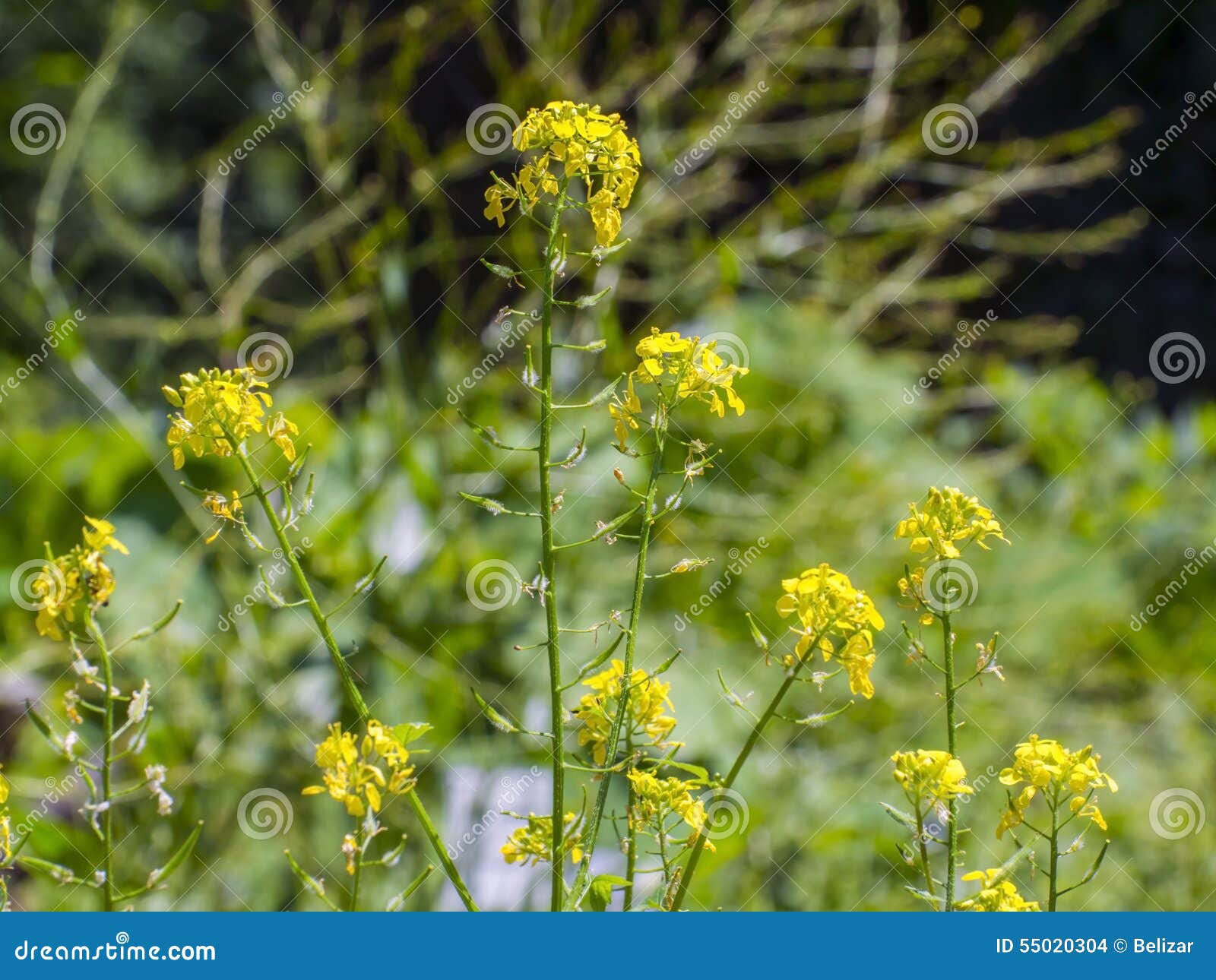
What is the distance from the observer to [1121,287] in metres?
4.52

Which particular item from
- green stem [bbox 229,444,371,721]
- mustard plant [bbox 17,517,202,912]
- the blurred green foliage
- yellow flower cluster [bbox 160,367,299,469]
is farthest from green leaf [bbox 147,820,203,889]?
the blurred green foliage

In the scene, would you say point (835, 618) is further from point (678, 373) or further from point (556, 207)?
point (556, 207)

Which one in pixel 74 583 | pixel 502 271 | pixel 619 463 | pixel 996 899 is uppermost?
pixel 619 463

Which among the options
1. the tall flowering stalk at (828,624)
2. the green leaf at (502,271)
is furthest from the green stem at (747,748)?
the green leaf at (502,271)

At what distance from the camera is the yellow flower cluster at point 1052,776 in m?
0.64

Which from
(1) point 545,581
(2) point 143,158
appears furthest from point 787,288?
(2) point 143,158

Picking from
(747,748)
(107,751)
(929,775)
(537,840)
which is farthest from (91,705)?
(929,775)

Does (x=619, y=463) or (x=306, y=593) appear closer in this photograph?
(x=306, y=593)

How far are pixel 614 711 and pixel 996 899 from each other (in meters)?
0.24

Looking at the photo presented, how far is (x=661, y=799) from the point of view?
654 millimetres

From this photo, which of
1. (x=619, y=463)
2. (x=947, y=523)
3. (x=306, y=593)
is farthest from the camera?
(x=619, y=463)

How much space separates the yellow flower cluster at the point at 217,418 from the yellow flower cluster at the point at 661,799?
0.91 feet

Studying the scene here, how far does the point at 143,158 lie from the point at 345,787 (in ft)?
23.5
